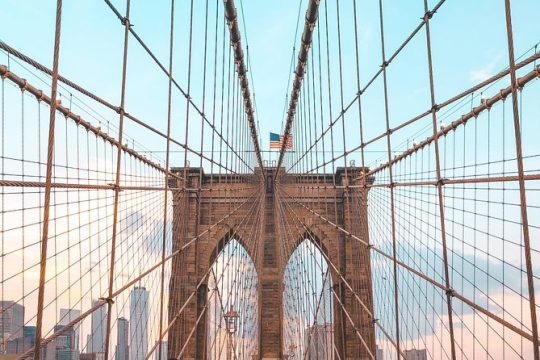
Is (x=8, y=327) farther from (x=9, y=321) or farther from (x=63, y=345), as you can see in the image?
(x=63, y=345)

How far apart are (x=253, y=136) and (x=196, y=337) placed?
6475 millimetres

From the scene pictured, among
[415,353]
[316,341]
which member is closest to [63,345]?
[316,341]

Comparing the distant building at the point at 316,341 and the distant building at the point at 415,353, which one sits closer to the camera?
the distant building at the point at 316,341

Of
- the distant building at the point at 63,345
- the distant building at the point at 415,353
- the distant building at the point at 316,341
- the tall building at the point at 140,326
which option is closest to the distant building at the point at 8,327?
the distant building at the point at 63,345

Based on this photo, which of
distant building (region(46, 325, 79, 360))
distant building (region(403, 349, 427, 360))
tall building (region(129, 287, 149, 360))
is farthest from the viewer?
distant building (region(403, 349, 427, 360))

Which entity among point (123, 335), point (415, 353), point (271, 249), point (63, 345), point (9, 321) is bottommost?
point (123, 335)

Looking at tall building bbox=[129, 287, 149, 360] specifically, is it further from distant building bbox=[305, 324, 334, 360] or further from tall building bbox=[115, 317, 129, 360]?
distant building bbox=[305, 324, 334, 360]

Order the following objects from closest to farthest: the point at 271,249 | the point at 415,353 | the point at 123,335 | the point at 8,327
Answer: the point at 8,327 → the point at 415,353 → the point at 271,249 → the point at 123,335

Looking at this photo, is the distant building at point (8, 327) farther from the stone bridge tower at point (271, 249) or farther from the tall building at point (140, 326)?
the stone bridge tower at point (271, 249)

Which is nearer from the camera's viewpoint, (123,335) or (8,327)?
(8,327)

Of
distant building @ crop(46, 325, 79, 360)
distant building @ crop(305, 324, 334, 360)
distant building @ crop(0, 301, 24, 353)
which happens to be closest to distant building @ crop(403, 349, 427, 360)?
distant building @ crop(305, 324, 334, 360)

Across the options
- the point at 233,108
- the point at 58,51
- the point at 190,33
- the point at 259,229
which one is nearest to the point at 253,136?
the point at 259,229

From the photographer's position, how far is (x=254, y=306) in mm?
15859

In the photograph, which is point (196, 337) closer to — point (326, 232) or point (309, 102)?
point (326, 232)
